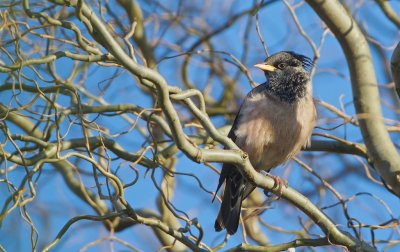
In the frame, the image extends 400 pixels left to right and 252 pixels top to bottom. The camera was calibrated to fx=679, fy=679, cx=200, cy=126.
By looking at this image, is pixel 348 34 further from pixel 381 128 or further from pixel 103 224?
pixel 103 224

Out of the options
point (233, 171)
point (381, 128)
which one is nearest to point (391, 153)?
point (381, 128)

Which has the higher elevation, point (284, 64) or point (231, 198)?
point (284, 64)

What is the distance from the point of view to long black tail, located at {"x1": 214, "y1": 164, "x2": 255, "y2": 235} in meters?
5.46

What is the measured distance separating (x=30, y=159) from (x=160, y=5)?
3.60 metres

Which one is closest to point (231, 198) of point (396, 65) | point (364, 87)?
point (364, 87)

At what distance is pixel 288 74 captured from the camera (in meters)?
6.05

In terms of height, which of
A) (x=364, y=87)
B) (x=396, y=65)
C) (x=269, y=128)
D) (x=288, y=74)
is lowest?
(x=396, y=65)

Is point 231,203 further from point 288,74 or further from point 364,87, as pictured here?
point 364,87

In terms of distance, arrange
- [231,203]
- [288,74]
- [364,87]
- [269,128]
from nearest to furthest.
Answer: [364,87] < [269,128] < [231,203] < [288,74]

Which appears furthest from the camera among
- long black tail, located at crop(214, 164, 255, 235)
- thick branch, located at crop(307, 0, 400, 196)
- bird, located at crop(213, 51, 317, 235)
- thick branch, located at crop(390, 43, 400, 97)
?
bird, located at crop(213, 51, 317, 235)

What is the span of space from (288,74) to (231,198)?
48.1 inches

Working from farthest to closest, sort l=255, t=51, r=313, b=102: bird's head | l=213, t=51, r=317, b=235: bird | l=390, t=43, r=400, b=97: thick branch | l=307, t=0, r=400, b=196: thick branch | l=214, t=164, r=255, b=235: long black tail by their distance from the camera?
l=255, t=51, r=313, b=102: bird's head, l=213, t=51, r=317, b=235: bird, l=214, t=164, r=255, b=235: long black tail, l=307, t=0, r=400, b=196: thick branch, l=390, t=43, r=400, b=97: thick branch

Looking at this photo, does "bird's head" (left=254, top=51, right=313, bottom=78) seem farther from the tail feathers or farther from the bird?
the tail feathers

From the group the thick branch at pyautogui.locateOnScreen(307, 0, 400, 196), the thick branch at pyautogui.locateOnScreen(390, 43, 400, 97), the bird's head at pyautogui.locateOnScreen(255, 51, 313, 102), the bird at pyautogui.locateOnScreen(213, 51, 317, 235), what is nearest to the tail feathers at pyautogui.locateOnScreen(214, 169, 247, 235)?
the bird at pyautogui.locateOnScreen(213, 51, 317, 235)
